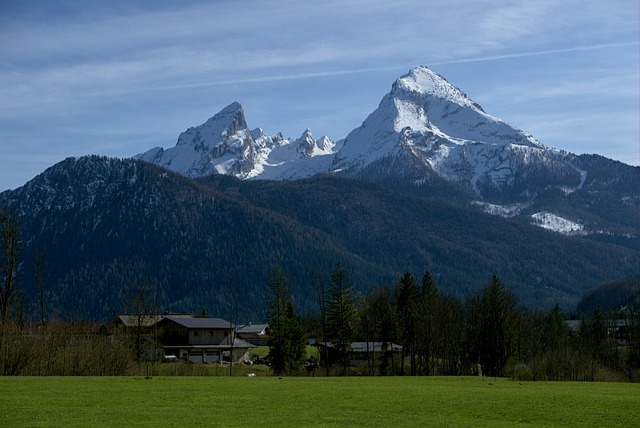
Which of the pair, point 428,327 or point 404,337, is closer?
point 428,327

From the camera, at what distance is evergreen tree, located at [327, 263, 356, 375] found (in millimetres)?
111625

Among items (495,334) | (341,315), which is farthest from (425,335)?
(341,315)

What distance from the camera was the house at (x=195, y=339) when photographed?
136 meters

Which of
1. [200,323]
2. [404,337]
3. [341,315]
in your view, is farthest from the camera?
[200,323]

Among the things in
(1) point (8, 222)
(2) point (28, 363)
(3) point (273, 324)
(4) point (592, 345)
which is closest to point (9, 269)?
(1) point (8, 222)

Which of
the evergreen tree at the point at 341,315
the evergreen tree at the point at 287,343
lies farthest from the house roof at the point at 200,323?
the evergreen tree at the point at 341,315

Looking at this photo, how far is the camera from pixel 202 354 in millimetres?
137375

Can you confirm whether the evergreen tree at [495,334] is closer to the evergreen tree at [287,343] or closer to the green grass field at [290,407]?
the evergreen tree at [287,343]

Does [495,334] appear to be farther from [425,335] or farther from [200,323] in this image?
[200,323]

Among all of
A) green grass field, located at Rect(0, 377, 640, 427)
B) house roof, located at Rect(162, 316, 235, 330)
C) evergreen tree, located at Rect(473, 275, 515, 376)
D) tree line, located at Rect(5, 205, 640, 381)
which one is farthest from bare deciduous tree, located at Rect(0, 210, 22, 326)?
evergreen tree, located at Rect(473, 275, 515, 376)

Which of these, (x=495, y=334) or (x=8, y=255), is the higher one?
(x=8, y=255)

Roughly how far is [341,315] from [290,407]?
231ft

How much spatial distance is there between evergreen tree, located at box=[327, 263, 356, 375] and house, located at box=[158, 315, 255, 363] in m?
27.6

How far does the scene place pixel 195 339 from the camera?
138 metres
